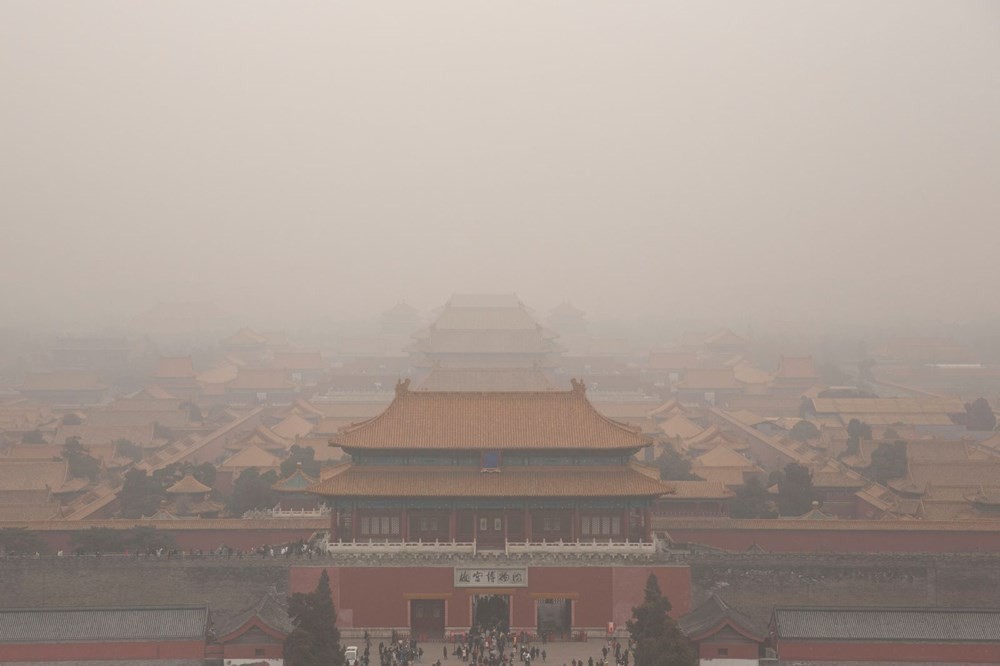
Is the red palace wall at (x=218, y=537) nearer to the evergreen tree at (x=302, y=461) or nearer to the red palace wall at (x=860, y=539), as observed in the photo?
the evergreen tree at (x=302, y=461)

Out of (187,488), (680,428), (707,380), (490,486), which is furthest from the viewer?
(707,380)

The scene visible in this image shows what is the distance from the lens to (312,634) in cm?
2058

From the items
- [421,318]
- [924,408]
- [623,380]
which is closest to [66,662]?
[924,408]

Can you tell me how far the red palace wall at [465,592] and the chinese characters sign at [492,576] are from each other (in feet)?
0.42

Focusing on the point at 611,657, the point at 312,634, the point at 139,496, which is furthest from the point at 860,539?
the point at 139,496

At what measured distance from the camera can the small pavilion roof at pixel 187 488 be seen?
112 ft

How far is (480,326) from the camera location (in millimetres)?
61125

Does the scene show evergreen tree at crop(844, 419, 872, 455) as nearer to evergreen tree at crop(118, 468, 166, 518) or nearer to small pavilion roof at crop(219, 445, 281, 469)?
small pavilion roof at crop(219, 445, 281, 469)

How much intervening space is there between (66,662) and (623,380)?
4478 cm

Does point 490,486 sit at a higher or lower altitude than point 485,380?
lower

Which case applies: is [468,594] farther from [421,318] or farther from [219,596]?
[421,318]

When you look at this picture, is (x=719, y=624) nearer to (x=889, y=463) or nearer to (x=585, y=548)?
(x=585, y=548)

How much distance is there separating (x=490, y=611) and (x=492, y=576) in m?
0.93

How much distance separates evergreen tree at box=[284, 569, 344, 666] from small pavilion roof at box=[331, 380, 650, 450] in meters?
6.00
